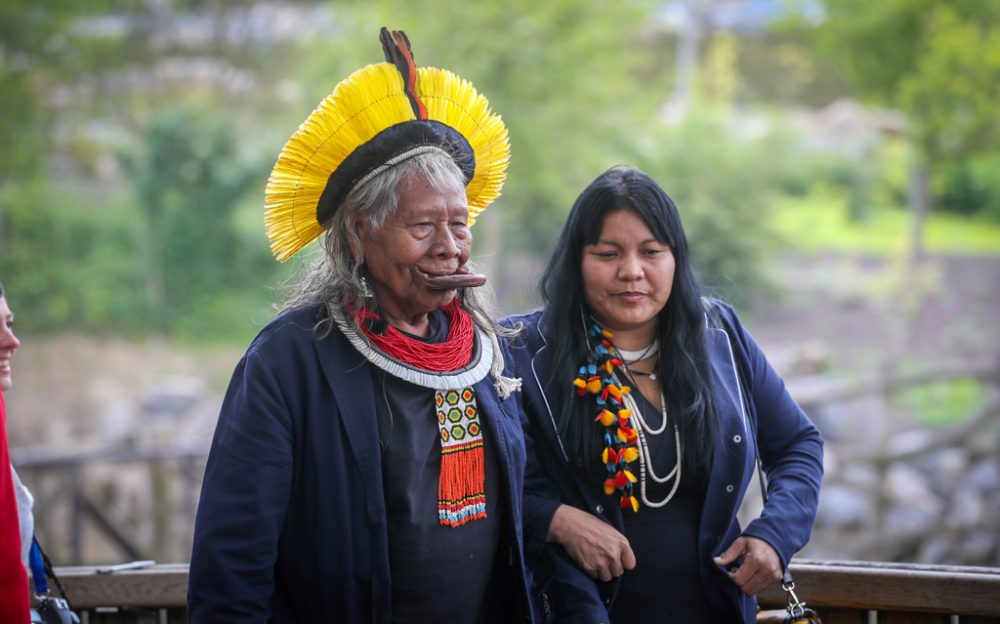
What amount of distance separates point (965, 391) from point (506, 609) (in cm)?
874

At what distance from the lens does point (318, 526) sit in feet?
5.73

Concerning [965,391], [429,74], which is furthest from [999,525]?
[429,74]

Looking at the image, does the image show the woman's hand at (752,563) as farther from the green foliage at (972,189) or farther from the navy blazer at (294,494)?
the green foliage at (972,189)

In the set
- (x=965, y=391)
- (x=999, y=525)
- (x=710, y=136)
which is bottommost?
(x=999, y=525)

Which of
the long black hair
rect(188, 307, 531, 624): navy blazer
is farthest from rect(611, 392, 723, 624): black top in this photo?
rect(188, 307, 531, 624): navy blazer

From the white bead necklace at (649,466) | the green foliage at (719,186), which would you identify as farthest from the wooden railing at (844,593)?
the green foliage at (719,186)

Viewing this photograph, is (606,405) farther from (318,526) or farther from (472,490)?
(318,526)

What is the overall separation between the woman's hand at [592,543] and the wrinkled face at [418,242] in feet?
2.03

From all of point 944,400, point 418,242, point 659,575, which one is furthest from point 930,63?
point 418,242

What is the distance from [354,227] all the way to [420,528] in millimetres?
610

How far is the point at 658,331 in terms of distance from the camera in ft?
7.52

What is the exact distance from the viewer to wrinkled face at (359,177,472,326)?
183 centimetres

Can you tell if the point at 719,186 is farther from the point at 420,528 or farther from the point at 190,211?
the point at 420,528

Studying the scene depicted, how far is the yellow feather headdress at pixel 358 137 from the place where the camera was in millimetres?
1830
